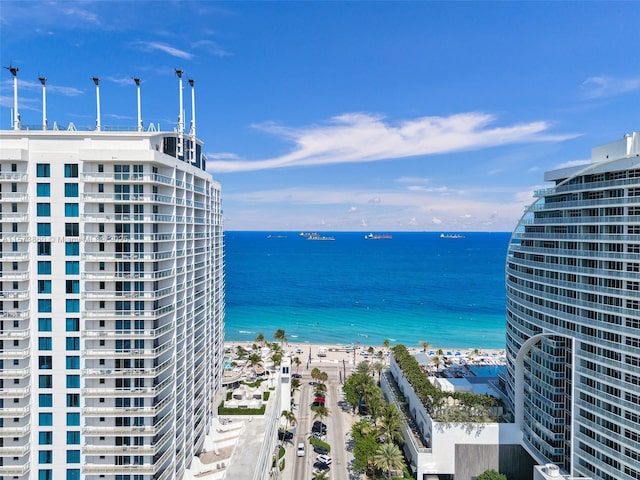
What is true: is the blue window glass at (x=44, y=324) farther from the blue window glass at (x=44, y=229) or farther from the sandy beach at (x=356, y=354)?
the sandy beach at (x=356, y=354)

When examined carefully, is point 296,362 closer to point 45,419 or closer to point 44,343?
point 45,419

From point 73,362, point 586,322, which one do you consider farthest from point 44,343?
point 586,322

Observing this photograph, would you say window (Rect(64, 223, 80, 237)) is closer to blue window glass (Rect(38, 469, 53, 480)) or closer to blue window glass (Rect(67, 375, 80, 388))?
blue window glass (Rect(67, 375, 80, 388))

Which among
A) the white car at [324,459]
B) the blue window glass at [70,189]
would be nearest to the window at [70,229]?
the blue window glass at [70,189]

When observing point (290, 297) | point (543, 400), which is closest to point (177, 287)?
point (543, 400)

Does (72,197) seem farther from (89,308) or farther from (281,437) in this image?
(281,437)

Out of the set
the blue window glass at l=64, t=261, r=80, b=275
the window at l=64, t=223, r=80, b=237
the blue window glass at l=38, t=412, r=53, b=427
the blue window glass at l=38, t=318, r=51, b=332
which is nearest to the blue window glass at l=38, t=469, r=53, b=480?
the blue window glass at l=38, t=412, r=53, b=427
